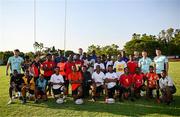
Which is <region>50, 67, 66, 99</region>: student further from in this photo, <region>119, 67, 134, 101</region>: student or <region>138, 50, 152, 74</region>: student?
<region>138, 50, 152, 74</region>: student

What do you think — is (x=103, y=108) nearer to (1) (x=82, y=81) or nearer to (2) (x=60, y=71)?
(1) (x=82, y=81)

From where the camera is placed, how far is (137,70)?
12922 mm

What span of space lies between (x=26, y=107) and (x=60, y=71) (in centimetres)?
267

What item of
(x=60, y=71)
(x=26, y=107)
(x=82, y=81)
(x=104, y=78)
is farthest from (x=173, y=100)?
(x=26, y=107)

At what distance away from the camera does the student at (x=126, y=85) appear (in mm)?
12492

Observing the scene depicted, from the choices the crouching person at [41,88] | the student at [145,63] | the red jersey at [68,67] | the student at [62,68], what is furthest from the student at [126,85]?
the crouching person at [41,88]

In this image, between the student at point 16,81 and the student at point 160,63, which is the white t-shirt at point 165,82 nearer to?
the student at point 160,63

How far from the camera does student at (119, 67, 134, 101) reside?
12.5 meters

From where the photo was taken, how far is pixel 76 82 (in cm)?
1248

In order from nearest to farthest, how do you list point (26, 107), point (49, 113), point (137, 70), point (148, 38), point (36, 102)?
1. point (49, 113)
2. point (26, 107)
3. point (36, 102)
4. point (137, 70)
5. point (148, 38)

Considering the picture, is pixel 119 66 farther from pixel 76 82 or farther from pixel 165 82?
pixel 165 82

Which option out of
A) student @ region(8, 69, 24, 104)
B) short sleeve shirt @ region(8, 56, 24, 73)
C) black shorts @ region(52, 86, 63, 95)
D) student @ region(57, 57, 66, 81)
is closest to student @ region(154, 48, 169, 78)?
student @ region(57, 57, 66, 81)

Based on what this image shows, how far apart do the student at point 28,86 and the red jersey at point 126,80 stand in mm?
3784

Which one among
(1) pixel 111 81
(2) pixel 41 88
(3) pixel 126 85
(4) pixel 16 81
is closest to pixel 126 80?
(3) pixel 126 85
